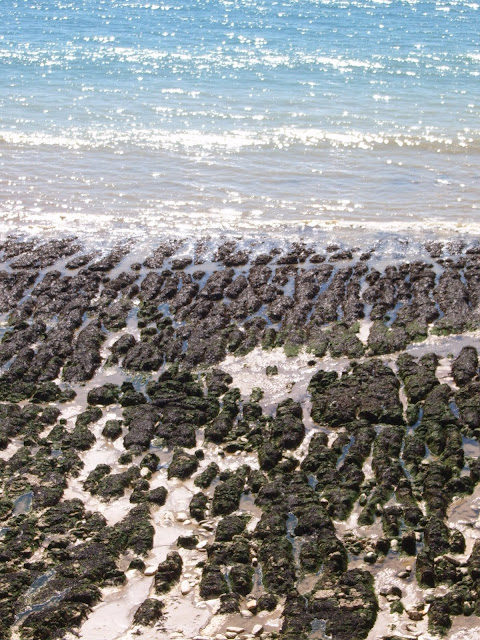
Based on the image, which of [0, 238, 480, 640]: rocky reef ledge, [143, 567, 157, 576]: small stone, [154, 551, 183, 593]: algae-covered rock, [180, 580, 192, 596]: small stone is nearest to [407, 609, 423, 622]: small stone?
[0, 238, 480, 640]: rocky reef ledge

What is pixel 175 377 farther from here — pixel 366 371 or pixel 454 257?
pixel 454 257

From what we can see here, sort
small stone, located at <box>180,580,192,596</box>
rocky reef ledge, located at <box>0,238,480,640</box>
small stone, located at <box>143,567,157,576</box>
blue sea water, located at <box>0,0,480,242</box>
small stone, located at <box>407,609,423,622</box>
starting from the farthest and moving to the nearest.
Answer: blue sea water, located at <box>0,0,480,242</box> < small stone, located at <box>143,567,157,576</box> < small stone, located at <box>180,580,192,596</box> < rocky reef ledge, located at <box>0,238,480,640</box> < small stone, located at <box>407,609,423,622</box>

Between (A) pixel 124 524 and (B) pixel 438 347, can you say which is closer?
(A) pixel 124 524

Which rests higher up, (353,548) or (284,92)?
(284,92)

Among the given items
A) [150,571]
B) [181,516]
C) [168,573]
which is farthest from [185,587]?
[181,516]

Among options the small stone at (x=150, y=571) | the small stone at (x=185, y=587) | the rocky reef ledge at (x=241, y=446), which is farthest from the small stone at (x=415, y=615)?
the small stone at (x=150, y=571)

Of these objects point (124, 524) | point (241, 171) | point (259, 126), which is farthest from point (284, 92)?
point (124, 524)

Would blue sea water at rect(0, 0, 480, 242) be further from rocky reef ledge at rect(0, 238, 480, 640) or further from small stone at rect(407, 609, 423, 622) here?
small stone at rect(407, 609, 423, 622)
